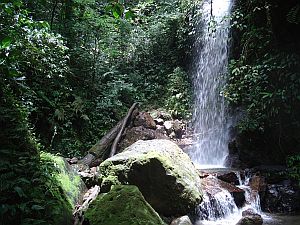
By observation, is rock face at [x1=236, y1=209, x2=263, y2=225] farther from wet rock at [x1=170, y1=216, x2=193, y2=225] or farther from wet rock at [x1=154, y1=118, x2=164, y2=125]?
wet rock at [x1=154, y1=118, x2=164, y2=125]

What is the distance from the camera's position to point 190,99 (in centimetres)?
1260

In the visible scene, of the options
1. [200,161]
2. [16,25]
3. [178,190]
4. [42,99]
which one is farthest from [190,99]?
[16,25]

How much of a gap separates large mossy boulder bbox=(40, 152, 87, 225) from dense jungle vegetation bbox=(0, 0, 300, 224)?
0.05 meters

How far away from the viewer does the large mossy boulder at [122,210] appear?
3.72 metres

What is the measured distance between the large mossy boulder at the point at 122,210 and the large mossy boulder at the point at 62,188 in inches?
13.9

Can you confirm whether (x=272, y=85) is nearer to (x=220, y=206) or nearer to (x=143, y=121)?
(x=220, y=206)

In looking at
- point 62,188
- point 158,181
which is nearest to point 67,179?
point 62,188

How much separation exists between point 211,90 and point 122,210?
8.63 meters

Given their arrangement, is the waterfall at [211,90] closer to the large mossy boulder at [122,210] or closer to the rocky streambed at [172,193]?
the rocky streambed at [172,193]

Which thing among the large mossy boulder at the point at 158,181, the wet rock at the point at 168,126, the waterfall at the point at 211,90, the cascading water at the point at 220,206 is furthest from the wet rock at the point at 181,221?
the wet rock at the point at 168,126

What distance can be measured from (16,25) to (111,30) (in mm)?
7430

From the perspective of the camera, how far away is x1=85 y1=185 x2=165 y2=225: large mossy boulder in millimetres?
3719

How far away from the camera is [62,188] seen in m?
4.53

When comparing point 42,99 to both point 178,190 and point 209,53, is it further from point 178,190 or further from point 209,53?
point 209,53
